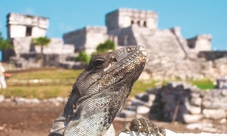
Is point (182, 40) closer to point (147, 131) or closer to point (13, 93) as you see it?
point (13, 93)

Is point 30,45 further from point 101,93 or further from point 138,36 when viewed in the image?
point 101,93

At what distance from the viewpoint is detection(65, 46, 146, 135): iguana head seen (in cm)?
221

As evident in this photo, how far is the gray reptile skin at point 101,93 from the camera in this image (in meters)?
2.21

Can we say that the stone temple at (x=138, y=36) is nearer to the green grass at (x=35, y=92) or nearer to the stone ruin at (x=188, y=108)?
the green grass at (x=35, y=92)

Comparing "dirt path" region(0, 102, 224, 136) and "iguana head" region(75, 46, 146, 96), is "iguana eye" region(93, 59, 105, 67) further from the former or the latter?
"dirt path" region(0, 102, 224, 136)

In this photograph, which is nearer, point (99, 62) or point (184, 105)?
point (99, 62)

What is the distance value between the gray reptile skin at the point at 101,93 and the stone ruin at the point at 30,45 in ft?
113

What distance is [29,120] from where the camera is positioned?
37.6 ft

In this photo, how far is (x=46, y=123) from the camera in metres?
10.9

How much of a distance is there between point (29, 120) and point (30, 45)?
108ft

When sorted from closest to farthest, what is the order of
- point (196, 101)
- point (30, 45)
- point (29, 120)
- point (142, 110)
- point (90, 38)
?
point (29, 120) → point (196, 101) → point (142, 110) → point (30, 45) → point (90, 38)

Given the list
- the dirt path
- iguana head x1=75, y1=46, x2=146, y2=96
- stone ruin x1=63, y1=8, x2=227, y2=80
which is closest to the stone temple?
stone ruin x1=63, y1=8, x2=227, y2=80

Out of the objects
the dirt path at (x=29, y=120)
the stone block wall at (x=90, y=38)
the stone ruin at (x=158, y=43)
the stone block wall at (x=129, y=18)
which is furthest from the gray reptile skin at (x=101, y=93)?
the stone block wall at (x=129, y=18)

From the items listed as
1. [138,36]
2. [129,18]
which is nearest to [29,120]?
[138,36]
